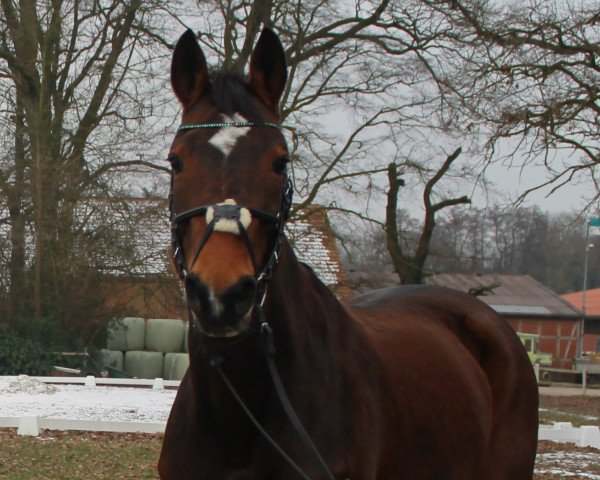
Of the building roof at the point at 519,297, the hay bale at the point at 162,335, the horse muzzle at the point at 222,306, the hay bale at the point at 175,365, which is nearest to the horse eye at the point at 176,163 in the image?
the horse muzzle at the point at 222,306

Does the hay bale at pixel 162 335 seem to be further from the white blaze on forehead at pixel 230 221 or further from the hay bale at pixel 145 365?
the white blaze on forehead at pixel 230 221

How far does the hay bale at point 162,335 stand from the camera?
80.0 feet

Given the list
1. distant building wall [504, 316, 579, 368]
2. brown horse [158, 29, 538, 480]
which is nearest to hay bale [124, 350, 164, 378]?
brown horse [158, 29, 538, 480]

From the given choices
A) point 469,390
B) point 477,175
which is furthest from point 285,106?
point 469,390

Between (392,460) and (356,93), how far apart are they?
1932cm

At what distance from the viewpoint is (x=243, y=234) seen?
286cm

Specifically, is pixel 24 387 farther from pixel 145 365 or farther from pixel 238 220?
pixel 238 220

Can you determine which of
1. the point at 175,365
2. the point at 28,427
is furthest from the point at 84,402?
the point at 175,365

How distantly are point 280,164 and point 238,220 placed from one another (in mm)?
362

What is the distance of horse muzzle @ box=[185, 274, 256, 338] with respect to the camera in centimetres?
269

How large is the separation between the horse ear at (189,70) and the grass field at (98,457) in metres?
5.89

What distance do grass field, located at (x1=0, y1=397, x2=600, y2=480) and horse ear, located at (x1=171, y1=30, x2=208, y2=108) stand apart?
5.89 m

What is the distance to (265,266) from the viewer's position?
9.99 ft

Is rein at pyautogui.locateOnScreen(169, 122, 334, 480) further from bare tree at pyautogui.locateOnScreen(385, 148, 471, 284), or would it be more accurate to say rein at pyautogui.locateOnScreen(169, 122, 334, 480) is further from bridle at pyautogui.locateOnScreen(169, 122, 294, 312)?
bare tree at pyautogui.locateOnScreen(385, 148, 471, 284)
